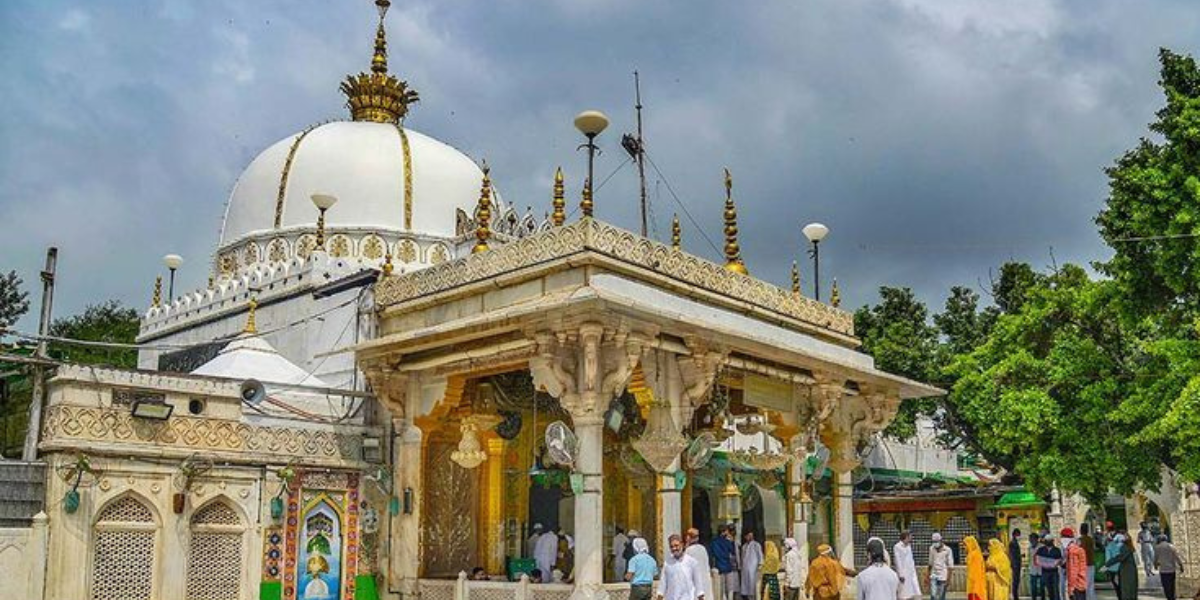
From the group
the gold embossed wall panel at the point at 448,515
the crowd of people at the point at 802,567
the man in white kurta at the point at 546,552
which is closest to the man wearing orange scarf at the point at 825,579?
the crowd of people at the point at 802,567

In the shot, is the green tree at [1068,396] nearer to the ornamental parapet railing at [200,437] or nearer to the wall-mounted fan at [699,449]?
the wall-mounted fan at [699,449]

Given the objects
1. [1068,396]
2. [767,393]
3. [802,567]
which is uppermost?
[1068,396]

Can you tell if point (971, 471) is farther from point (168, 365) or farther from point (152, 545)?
point (152, 545)

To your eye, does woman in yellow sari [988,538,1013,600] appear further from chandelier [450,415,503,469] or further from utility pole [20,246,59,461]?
utility pole [20,246,59,461]

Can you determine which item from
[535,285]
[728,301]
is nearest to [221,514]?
[535,285]

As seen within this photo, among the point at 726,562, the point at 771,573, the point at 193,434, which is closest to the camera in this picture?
the point at 193,434

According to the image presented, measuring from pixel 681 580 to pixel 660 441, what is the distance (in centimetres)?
342

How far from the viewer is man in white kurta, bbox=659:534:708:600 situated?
1068 cm

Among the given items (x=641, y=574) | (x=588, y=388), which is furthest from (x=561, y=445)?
(x=641, y=574)

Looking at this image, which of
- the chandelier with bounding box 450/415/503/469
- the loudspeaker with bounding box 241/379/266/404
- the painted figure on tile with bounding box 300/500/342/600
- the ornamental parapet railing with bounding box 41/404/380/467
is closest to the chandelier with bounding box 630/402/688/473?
Result: the chandelier with bounding box 450/415/503/469

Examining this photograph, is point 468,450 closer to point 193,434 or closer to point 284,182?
point 193,434

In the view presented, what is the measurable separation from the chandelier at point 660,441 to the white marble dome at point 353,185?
37.6 feet

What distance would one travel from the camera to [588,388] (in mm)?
13102

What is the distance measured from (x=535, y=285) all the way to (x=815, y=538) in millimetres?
7072
